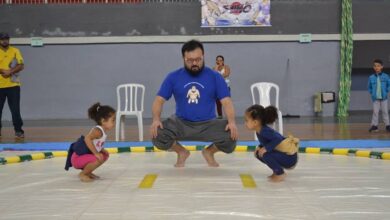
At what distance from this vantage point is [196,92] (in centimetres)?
416

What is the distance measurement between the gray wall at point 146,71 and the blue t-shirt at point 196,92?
720 centimetres

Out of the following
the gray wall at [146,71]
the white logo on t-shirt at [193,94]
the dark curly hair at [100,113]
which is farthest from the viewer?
the gray wall at [146,71]

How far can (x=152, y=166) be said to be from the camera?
4406 mm

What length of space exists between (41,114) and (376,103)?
275 inches

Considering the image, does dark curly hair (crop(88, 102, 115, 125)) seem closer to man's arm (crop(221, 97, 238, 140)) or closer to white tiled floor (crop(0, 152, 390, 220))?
white tiled floor (crop(0, 152, 390, 220))

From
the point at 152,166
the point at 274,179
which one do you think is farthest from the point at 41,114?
the point at 274,179

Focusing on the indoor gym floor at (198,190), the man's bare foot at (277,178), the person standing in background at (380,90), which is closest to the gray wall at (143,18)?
the person standing in background at (380,90)

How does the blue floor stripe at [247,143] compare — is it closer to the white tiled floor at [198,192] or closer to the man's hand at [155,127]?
the white tiled floor at [198,192]

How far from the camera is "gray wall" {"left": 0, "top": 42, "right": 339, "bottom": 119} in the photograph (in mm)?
11398

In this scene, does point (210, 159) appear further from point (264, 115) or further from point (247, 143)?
point (247, 143)

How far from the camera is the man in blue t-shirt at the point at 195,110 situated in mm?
4078

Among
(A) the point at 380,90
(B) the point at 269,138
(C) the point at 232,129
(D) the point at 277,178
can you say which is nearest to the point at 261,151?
(B) the point at 269,138

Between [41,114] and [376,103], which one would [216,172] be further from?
[41,114]

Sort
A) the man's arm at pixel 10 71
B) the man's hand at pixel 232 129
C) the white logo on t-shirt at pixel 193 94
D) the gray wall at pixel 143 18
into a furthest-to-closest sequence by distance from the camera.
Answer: the gray wall at pixel 143 18 → the man's arm at pixel 10 71 → the white logo on t-shirt at pixel 193 94 → the man's hand at pixel 232 129
